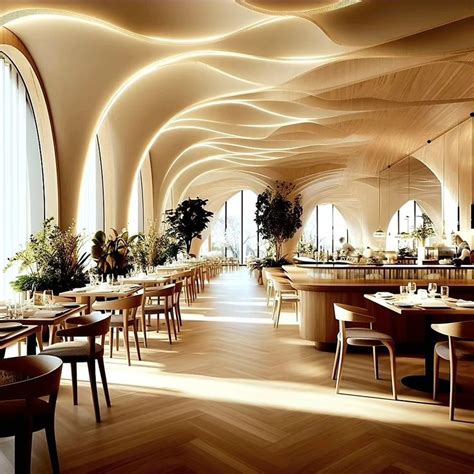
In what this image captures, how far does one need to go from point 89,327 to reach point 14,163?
394 cm

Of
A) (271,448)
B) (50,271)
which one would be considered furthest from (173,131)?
(271,448)

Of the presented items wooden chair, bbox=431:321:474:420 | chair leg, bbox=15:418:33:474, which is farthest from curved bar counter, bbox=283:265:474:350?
chair leg, bbox=15:418:33:474

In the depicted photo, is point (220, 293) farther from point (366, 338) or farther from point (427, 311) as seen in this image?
point (427, 311)

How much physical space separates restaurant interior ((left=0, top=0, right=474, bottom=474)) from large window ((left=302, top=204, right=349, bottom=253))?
15.6 metres

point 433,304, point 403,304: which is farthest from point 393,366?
point 433,304

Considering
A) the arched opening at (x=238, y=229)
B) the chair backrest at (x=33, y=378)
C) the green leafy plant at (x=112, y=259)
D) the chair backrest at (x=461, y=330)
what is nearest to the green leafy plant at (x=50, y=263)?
the green leafy plant at (x=112, y=259)

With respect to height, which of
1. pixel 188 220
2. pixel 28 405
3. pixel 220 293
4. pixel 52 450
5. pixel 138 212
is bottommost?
pixel 220 293

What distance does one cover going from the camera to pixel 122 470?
287 cm

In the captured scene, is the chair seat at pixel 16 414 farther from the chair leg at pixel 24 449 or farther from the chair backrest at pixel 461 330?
the chair backrest at pixel 461 330

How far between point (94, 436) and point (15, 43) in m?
4.92

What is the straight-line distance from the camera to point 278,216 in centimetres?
1719

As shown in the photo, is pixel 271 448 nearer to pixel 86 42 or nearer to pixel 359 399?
pixel 359 399

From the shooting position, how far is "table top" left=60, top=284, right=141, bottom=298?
5766mm

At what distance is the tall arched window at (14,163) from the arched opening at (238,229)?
19.0m
